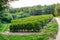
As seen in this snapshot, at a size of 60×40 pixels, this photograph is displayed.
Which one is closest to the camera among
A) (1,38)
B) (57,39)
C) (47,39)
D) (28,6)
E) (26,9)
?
(1,38)

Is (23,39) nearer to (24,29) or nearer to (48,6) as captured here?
(24,29)

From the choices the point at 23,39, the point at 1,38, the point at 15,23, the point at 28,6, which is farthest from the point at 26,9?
the point at 1,38

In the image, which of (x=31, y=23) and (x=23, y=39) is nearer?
(x=23, y=39)

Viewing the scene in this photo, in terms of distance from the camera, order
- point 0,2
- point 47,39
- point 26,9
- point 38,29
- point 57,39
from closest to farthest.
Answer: point 0,2
point 47,39
point 57,39
point 38,29
point 26,9

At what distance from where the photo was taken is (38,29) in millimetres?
14719

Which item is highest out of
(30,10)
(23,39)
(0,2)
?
(0,2)

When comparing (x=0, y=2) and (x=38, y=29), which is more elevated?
(x=0, y=2)

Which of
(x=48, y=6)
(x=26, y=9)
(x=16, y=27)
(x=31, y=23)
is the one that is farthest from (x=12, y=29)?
(x=48, y=6)

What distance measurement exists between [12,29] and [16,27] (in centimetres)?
28

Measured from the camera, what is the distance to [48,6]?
3244 centimetres

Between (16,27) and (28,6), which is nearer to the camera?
(16,27)

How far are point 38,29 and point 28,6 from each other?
61.5 ft

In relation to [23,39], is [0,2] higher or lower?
higher

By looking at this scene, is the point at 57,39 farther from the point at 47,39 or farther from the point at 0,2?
the point at 0,2
